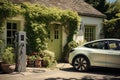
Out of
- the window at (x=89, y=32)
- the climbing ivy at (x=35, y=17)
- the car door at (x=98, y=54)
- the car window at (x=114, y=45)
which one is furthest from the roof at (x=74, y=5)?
the car window at (x=114, y=45)

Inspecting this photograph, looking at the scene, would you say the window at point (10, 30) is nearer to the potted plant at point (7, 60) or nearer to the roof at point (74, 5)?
the potted plant at point (7, 60)

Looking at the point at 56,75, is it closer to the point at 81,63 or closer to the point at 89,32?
the point at 81,63

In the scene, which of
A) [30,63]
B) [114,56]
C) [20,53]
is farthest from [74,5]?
[20,53]

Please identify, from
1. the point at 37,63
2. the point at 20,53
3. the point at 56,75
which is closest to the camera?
the point at 56,75

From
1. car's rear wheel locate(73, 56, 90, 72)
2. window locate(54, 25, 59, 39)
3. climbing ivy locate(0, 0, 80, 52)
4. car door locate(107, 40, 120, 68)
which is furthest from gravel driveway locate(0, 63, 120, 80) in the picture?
window locate(54, 25, 59, 39)

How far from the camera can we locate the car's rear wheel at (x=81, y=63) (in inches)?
542

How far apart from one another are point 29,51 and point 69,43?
3247 millimetres

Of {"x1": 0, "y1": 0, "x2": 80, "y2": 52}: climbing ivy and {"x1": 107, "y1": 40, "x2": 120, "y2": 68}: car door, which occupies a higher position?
{"x1": 0, "y1": 0, "x2": 80, "y2": 52}: climbing ivy

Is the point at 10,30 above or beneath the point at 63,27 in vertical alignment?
beneath

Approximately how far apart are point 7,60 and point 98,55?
418cm

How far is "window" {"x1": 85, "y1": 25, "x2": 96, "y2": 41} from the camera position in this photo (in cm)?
2086

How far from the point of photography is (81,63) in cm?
1388

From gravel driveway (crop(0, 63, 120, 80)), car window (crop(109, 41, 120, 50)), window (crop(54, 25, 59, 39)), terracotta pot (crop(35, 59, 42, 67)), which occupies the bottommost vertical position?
gravel driveway (crop(0, 63, 120, 80))

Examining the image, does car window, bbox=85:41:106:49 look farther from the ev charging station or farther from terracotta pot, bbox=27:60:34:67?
the ev charging station
